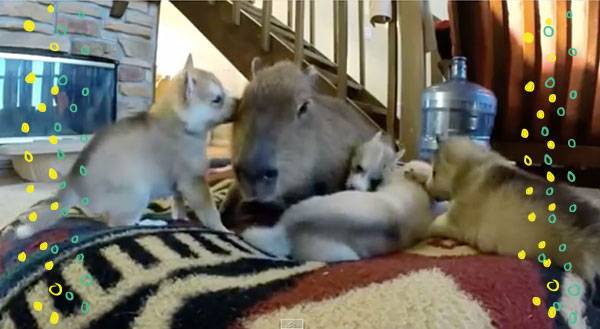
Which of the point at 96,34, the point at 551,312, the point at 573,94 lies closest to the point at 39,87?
the point at 96,34

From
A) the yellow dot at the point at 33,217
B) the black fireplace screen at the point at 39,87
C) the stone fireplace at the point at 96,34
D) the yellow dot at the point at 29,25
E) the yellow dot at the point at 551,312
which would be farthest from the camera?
the stone fireplace at the point at 96,34

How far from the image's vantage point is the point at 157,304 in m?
0.56

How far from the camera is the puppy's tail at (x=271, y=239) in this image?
0.75 m

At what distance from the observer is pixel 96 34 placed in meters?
2.75

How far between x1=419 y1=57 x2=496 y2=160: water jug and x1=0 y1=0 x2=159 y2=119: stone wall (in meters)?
1.16

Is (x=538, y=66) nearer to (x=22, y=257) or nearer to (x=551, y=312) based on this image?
(x=551, y=312)

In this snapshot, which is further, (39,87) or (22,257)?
(39,87)

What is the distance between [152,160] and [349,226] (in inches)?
11.9

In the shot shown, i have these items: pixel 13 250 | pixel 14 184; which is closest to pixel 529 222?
pixel 13 250

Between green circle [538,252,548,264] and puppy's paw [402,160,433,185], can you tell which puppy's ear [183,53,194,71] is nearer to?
puppy's paw [402,160,433,185]

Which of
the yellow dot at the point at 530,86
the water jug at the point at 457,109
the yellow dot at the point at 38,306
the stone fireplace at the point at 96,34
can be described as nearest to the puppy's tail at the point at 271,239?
the yellow dot at the point at 38,306

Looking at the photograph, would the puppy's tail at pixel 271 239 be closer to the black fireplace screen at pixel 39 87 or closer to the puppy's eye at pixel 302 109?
the puppy's eye at pixel 302 109

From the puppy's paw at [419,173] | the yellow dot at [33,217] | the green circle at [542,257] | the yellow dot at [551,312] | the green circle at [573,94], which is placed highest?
the green circle at [573,94]

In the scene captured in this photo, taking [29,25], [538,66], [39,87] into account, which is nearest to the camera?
[538,66]
